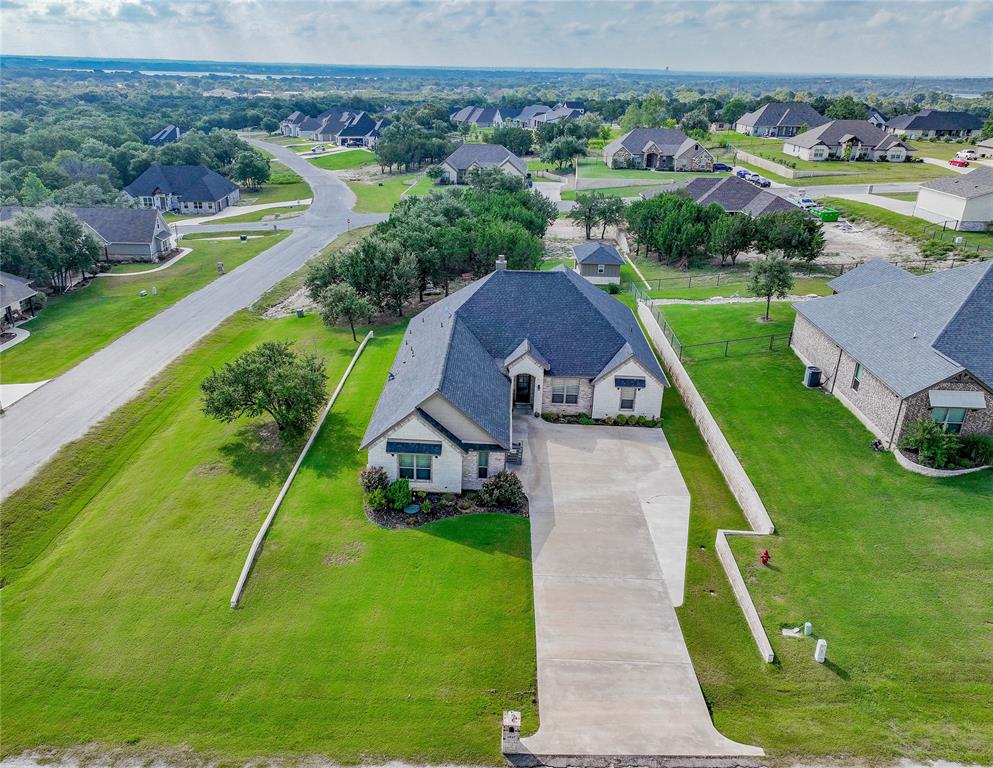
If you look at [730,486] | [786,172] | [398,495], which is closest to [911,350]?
[730,486]

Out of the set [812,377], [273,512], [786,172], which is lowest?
[273,512]

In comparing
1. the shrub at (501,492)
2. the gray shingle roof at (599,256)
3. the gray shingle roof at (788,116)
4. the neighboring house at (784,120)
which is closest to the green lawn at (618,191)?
the gray shingle roof at (599,256)

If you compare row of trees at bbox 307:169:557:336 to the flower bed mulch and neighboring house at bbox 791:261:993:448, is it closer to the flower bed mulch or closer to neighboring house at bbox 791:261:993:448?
the flower bed mulch

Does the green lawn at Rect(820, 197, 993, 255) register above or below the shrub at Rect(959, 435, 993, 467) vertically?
above

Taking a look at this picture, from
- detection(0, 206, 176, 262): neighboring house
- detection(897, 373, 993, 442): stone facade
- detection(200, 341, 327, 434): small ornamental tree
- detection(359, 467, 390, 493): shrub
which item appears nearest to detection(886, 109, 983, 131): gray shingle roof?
detection(897, 373, 993, 442): stone facade

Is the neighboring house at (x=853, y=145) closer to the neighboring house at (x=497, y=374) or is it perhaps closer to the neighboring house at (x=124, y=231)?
the neighboring house at (x=497, y=374)

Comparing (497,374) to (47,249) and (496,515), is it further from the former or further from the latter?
(47,249)

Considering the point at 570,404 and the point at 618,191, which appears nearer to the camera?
the point at 570,404
